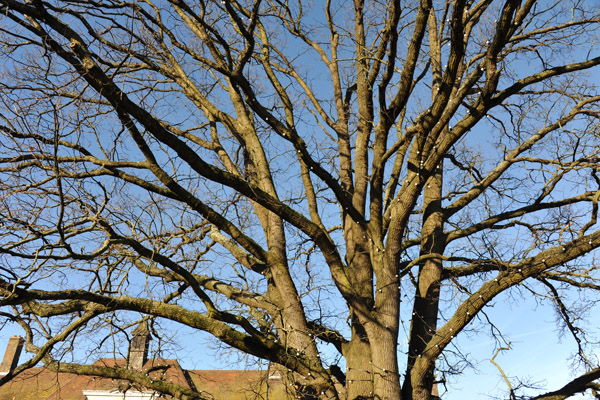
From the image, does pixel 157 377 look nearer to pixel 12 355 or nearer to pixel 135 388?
pixel 135 388

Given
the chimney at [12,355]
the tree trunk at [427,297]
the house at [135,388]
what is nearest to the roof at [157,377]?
the house at [135,388]

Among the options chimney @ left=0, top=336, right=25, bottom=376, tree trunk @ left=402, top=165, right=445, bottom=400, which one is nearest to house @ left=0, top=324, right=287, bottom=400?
chimney @ left=0, top=336, right=25, bottom=376

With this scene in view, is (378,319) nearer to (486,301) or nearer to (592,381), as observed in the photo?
(486,301)

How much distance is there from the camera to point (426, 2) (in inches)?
191

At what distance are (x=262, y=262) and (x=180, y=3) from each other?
3138 mm

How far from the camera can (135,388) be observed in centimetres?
619

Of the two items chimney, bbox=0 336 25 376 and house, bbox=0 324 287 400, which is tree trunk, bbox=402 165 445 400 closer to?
house, bbox=0 324 287 400

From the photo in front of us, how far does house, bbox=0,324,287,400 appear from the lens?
18.3ft

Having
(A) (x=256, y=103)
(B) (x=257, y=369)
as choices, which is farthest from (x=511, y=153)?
(B) (x=257, y=369)

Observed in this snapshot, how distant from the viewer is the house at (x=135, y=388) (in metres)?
5.59

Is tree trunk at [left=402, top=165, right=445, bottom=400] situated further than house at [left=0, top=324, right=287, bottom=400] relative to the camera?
No

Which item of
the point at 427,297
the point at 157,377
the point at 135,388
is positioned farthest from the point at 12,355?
the point at 427,297

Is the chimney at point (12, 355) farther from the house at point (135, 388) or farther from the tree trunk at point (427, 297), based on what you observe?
the tree trunk at point (427, 297)

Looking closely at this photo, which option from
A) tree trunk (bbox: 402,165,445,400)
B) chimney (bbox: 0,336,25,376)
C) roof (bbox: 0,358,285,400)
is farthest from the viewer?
chimney (bbox: 0,336,25,376)
